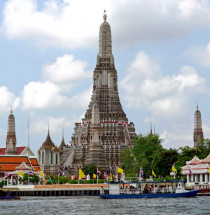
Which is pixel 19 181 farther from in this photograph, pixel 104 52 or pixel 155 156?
pixel 104 52

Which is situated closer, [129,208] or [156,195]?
[129,208]

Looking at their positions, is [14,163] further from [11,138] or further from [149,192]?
[149,192]

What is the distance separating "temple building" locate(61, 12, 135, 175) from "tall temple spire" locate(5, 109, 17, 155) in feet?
46.1

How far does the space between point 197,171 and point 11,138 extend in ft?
245

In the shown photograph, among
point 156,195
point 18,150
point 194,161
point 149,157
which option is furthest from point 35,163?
point 156,195

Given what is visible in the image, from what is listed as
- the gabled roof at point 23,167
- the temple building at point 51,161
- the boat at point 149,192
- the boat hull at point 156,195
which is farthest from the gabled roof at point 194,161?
the temple building at point 51,161

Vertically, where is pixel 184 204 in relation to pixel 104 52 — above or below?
below

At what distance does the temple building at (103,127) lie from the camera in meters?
168

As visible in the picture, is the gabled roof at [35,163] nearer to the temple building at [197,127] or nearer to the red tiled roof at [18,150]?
the red tiled roof at [18,150]

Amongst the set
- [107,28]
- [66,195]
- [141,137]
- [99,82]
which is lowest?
[66,195]

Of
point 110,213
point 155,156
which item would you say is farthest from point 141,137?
point 110,213

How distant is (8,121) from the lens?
185 metres

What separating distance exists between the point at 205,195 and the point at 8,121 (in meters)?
87.0

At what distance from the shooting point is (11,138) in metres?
183
